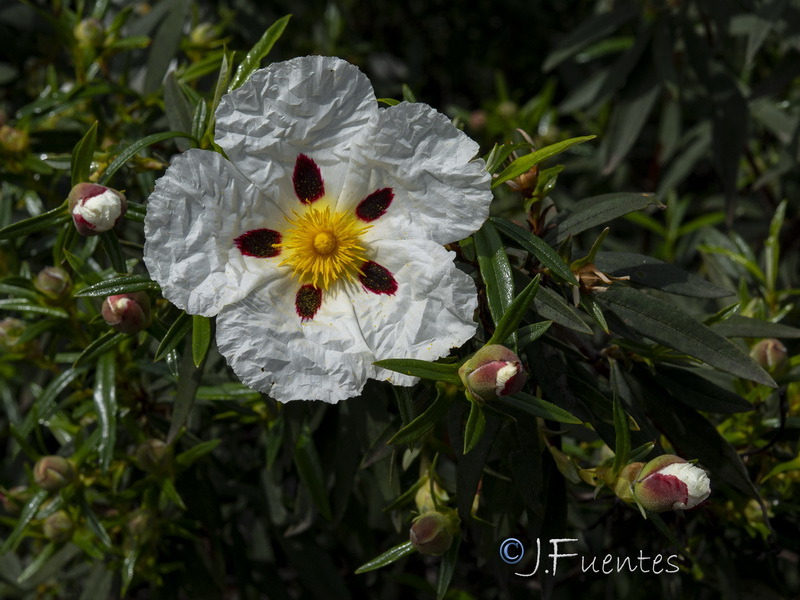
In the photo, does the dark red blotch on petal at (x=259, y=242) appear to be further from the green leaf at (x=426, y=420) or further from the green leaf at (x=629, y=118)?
the green leaf at (x=629, y=118)

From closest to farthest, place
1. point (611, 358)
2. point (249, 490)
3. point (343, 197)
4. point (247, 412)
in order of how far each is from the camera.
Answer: point (343, 197), point (611, 358), point (247, 412), point (249, 490)

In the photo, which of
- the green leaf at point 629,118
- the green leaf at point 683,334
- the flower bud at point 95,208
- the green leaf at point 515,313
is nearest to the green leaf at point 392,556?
the green leaf at point 515,313

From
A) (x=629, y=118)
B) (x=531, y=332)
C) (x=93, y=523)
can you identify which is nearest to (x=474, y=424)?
(x=531, y=332)

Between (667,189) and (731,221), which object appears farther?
(667,189)

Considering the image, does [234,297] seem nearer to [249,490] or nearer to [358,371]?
[358,371]

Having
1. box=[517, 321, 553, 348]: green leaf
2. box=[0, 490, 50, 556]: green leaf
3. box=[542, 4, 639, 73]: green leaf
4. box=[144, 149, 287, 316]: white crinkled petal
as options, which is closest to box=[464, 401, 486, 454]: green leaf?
box=[517, 321, 553, 348]: green leaf

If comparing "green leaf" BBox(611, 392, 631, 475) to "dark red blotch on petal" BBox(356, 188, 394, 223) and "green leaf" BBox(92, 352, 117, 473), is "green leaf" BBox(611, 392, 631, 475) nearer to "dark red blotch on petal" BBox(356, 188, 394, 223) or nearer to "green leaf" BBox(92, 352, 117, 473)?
"dark red blotch on petal" BBox(356, 188, 394, 223)

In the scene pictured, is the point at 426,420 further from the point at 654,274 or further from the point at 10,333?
the point at 10,333

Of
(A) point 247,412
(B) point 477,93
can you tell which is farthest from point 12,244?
(B) point 477,93
